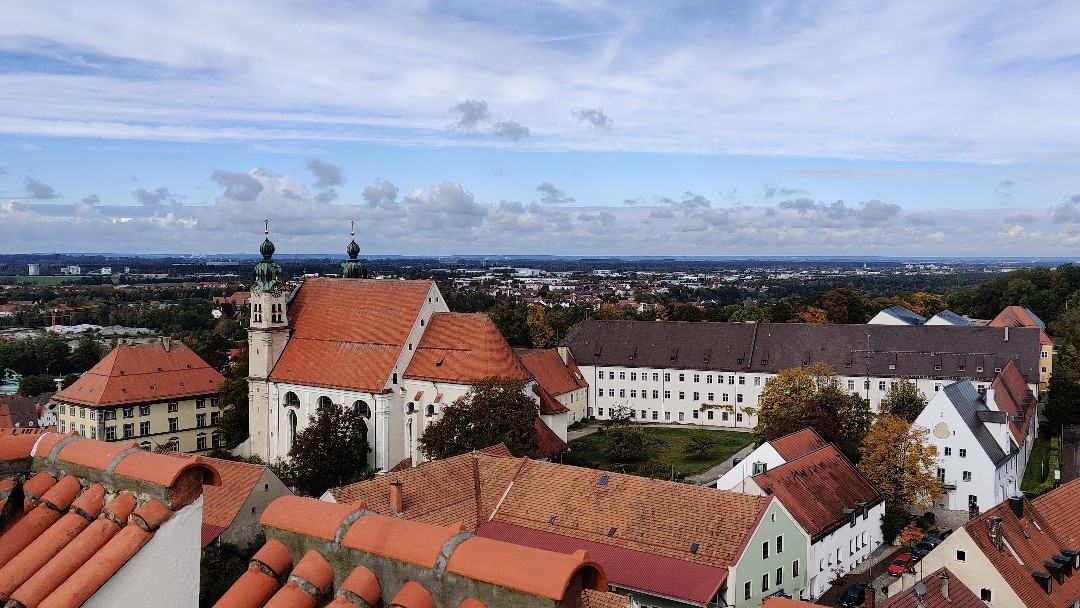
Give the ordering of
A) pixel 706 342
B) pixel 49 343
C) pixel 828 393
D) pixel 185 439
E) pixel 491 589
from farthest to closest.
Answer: pixel 49 343
pixel 706 342
pixel 185 439
pixel 828 393
pixel 491 589

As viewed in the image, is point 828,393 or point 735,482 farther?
point 828,393

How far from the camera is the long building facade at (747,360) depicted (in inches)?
2491

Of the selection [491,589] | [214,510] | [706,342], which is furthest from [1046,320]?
[491,589]

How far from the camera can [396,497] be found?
30422 mm

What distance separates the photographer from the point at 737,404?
67812 mm

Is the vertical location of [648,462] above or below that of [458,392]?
below

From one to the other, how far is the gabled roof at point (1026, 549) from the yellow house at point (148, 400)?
164ft

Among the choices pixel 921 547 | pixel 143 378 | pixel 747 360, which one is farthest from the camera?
pixel 747 360

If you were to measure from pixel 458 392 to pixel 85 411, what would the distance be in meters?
28.5

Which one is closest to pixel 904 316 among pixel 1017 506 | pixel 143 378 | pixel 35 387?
pixel 1017 506

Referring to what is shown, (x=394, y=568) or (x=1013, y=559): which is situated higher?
(x=394, y=568)

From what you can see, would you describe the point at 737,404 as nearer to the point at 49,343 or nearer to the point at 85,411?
the point at 85,411

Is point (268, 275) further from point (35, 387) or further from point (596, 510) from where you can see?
point (35, 387)

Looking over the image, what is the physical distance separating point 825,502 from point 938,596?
10712 millimetres
